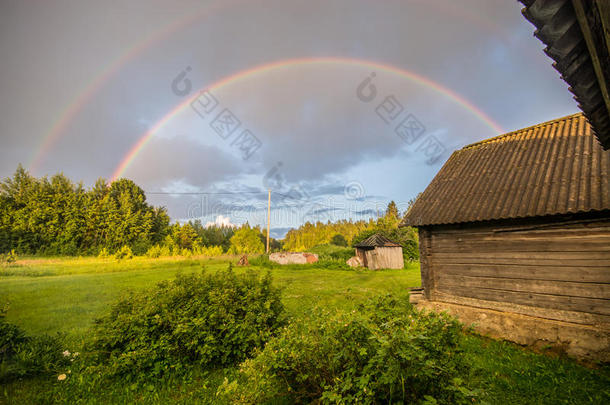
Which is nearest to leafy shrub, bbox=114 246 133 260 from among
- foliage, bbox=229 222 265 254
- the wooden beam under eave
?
foliage, bbox=229 222 265 254

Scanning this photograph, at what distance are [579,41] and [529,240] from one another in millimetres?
6766

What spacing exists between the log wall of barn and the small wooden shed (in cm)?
1844

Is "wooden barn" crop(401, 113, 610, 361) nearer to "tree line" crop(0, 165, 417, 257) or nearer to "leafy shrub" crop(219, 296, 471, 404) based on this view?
"leafy shrub" crop(219, 296, 471, 404)

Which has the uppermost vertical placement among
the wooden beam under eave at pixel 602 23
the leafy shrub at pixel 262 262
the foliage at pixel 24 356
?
the wooden beam under eave at pixel 602 23

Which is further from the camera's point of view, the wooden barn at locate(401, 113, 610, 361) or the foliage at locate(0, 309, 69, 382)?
the wooden barn at locate(401, 113, 610, 361)

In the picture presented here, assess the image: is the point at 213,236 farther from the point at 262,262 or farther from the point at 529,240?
the point at 529,240

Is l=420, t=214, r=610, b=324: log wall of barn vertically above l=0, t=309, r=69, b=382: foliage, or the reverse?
l=420, t=214, r=610, b=324: log wall of barn

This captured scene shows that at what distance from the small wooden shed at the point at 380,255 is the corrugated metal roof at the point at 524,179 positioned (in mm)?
17682

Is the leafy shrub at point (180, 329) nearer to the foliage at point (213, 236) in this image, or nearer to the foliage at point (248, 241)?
the foliage at point (248, 241)

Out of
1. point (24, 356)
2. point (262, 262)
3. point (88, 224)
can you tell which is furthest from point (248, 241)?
point (24, 356)

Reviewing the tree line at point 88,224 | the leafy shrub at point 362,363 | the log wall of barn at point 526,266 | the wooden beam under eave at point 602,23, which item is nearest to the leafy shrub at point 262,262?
the tree line at point 88,224

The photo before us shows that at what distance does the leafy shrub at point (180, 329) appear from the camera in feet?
16.4

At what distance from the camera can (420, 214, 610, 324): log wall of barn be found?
625 cm

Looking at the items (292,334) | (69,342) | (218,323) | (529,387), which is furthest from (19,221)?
(529,387)
